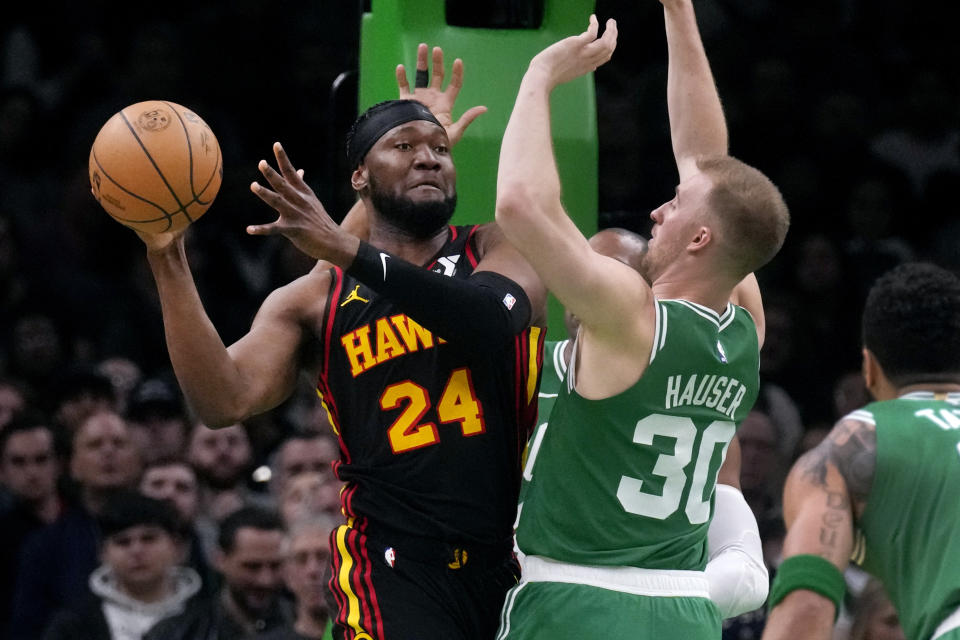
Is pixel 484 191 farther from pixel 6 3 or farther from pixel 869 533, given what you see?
pixel 6 3

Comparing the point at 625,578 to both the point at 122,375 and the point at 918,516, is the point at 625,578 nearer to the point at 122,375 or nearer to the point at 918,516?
the point at 918,516

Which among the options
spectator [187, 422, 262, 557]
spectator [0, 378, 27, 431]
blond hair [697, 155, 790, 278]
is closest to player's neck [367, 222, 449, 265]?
blond hair [697, 155, 790, 278]

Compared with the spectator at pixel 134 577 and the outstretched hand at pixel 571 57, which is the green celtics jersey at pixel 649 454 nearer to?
the outstretched hand at pixel 571 57

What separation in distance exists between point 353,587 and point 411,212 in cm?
108

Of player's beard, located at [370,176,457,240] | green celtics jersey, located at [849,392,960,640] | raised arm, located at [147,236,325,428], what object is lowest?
green celtics jersey, located at [849,392,960,640]

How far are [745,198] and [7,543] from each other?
476 cm

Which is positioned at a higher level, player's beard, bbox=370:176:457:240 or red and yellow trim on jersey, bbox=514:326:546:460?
player's beard, bbox=370:176:457:240

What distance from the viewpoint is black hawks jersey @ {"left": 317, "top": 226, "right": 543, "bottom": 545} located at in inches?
159

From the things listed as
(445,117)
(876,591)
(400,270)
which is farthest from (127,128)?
(876,591)

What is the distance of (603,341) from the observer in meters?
3.61

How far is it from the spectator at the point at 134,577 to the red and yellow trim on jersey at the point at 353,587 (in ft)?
7.86

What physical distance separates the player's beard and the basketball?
20.4 inches

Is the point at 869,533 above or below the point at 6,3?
below

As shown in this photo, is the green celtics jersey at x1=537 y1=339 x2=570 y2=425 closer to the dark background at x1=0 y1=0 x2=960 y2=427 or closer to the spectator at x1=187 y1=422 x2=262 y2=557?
the spectator at x1=187 y1=422 x2=262 y2=557
